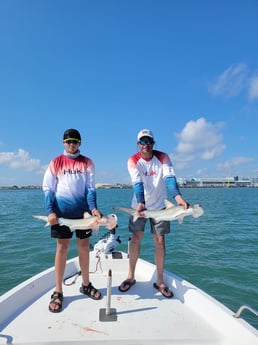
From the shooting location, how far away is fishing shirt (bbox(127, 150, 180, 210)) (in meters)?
4.56

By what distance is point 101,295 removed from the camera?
4449mm

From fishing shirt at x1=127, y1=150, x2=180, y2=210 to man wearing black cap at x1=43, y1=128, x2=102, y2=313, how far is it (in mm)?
823

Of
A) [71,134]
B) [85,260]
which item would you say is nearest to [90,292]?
[85,260]

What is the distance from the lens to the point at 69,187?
412cm

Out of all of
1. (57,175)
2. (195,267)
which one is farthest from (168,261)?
(57,175)

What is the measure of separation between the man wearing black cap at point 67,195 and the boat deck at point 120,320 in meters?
0.32

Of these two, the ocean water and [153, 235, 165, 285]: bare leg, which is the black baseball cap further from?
the ocean water

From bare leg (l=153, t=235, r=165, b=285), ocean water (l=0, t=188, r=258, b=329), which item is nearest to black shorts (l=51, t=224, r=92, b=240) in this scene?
bare leg (l=153, t=235, r=165, b=285)

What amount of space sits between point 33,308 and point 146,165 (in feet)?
9.77

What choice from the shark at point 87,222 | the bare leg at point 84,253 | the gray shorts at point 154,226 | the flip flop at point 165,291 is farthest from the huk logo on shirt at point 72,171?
the flip flop at point 165,291

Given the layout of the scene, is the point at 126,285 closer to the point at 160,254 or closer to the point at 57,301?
the point at 160,254

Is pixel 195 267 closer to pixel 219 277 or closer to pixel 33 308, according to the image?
pixel 219 277

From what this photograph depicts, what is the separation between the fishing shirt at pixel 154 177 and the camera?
4559 millimetres

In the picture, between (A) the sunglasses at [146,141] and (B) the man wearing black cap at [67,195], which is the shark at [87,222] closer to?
(B) the man wearing black cap at [67,195]
